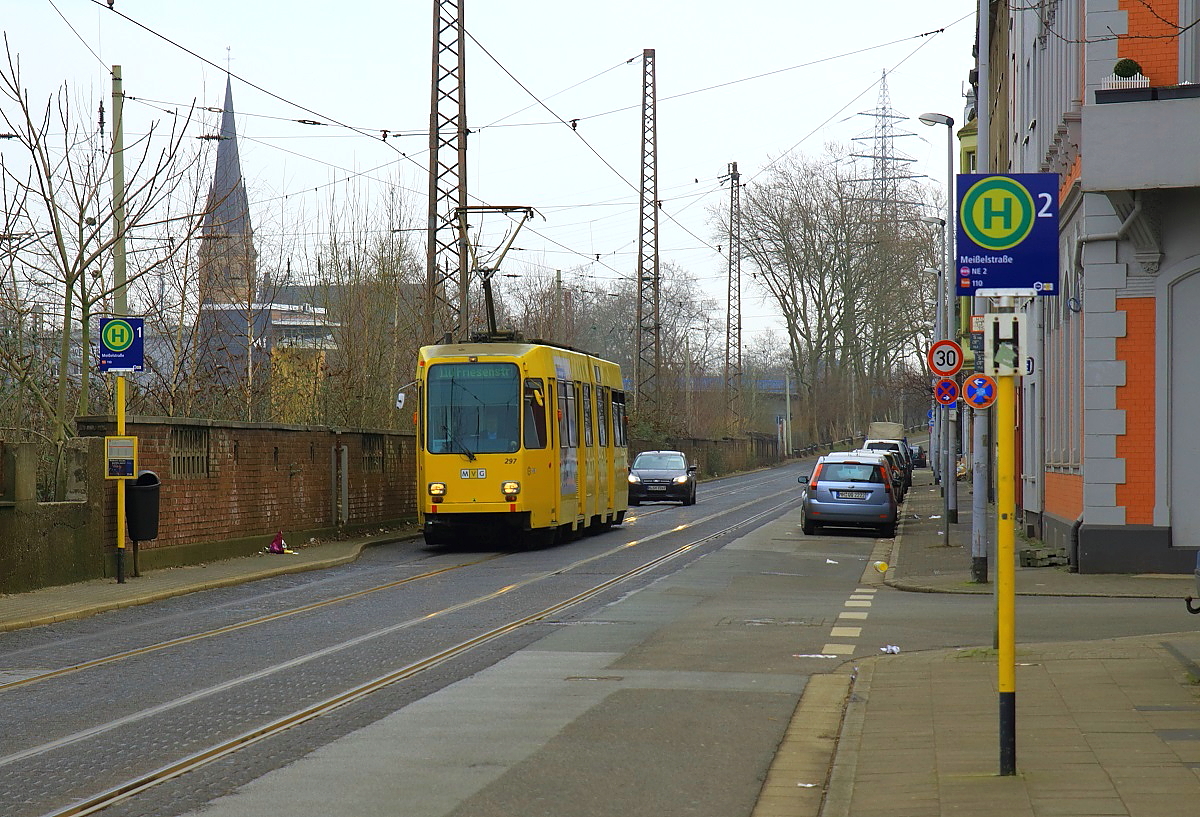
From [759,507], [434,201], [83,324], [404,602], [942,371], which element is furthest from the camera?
[759,507]

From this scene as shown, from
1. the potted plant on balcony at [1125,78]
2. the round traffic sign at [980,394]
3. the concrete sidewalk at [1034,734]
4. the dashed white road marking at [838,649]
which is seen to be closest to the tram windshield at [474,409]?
the round traffic sign at [980,394]

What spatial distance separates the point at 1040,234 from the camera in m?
9.52

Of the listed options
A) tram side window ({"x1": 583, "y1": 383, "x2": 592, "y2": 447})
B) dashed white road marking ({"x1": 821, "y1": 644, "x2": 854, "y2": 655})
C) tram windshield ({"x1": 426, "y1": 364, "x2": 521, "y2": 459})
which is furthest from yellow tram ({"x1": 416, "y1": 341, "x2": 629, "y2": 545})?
dashed white road marking ({"x1": 821, "y1": 644, "x2": 854, "y2": 655})

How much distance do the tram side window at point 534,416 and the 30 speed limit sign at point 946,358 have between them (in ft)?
20.8

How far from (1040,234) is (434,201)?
23.5m

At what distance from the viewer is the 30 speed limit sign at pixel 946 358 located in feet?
80.1

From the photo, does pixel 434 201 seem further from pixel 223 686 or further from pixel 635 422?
Result: pixel 635 422

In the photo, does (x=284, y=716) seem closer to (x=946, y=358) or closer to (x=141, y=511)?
(x=141, y=511)

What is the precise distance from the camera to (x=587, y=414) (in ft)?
92.5

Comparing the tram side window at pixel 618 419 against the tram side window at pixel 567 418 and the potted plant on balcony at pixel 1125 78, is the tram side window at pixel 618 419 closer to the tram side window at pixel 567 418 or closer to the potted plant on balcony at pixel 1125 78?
the tram side window at pixel 567 418

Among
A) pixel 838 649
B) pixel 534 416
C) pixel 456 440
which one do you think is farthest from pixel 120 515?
pixel 838 649

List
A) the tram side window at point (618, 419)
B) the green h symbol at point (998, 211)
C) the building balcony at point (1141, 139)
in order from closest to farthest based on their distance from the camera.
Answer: the green h symbol at point (998, 211)
the building balcony at point (1141, 139)
the tram side window at point (618, 419)

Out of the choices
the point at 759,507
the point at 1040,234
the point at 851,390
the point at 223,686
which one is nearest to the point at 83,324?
the point at 223,686

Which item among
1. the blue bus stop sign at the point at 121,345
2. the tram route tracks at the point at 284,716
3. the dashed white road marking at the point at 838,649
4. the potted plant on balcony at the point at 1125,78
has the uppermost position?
the potted plant on balcony at the point at 1125,78
